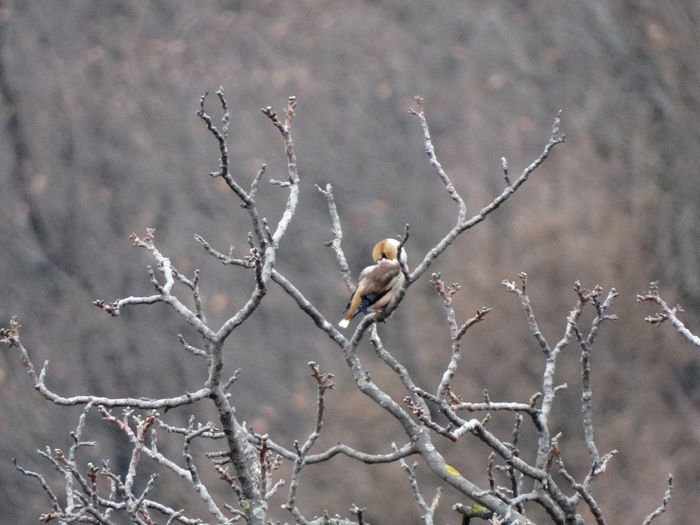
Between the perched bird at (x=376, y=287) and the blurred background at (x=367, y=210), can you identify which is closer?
the perched bird at (x=376, y=287)

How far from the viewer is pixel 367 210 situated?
9195 millimetres

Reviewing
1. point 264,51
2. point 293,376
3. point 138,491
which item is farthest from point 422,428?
point 264,51

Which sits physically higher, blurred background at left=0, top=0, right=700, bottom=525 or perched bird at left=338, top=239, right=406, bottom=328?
blurred background at left=0, top=0, right=700, bottom=525

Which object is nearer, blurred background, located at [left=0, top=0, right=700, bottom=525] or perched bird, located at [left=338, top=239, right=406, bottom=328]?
perched bird, located at [left=338, top=239, right=406, bottom=328]

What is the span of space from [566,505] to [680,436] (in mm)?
4847

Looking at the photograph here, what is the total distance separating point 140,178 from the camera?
958 centimetres

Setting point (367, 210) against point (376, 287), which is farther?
point (367, 210)

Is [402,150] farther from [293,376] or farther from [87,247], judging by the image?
[87,247]

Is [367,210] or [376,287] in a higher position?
[367,210]

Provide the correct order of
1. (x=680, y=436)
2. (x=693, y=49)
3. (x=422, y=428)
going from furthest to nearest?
(x=693, y=49) < (x=680, y=436) < (x=422, y=428)

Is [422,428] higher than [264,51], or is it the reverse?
[264,51]

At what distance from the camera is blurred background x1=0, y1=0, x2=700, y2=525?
29.1ft

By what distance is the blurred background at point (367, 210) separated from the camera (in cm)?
888

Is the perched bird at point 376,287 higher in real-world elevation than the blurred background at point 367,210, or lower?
lower
